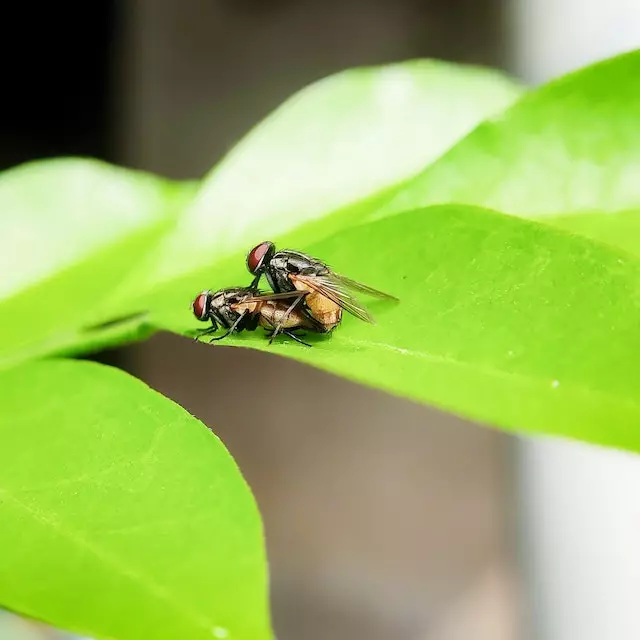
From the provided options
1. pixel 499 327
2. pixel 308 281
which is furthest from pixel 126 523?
pixel 308 281

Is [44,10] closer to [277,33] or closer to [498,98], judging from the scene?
[277,33]

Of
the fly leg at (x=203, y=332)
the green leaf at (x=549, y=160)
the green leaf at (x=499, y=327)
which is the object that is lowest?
the fly leg at (x=203, y=332)

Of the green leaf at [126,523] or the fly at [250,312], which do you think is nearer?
the green leaf at [126,523]

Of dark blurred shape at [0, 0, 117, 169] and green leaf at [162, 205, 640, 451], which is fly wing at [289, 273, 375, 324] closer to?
green leaf at [162, 205, 640, 451]

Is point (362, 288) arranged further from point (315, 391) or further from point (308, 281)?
point (315, 391)

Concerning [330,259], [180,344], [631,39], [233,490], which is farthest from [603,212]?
[180,344]

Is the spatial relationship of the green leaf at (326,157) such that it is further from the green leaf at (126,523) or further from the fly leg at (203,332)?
the green leaf at (126,523)

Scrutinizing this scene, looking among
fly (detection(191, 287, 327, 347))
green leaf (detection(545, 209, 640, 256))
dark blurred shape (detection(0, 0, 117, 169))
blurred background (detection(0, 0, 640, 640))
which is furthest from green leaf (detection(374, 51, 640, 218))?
dark blurred shape (detection(0, 0, 117, 169))

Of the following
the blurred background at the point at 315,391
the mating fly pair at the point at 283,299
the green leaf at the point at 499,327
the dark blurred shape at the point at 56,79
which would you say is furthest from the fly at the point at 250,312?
the dark blurred shape at the point at 56,79
